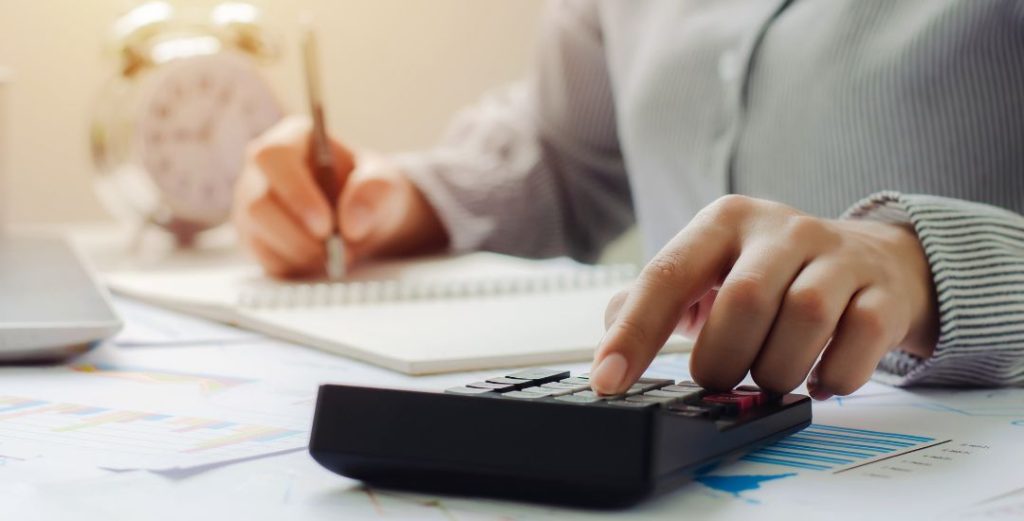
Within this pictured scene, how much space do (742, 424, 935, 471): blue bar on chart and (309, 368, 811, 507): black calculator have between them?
0.02m

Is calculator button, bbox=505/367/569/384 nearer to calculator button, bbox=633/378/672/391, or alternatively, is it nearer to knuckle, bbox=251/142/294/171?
calculator button, bbox=633/378/672/391

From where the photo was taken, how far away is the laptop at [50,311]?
1.57 feet

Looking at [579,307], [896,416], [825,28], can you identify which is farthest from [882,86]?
[896,416]

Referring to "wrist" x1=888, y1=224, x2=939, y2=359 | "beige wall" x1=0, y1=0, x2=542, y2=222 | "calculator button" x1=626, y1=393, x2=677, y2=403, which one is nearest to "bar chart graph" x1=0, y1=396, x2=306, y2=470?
"calculator button" x1=626, y1=393, x2=677, y2=403

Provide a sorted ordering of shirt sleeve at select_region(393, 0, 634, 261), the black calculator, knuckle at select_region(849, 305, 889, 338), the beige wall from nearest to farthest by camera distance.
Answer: the black calculator
knuckle at select_region(849, 305, 889, 338)
shirt sleeve at select_region(393, 0, 634, 261)
the beige wall

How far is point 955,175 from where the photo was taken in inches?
24.7

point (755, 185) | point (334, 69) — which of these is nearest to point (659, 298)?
point (755, 185)

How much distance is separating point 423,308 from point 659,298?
0.31 m

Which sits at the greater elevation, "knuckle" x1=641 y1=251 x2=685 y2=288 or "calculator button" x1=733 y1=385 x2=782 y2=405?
"knuckle" x1=641 y1=251 x2=685 y2=288

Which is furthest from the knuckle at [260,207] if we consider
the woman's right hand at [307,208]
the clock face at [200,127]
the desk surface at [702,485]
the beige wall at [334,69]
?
the beige wall at [334,69]

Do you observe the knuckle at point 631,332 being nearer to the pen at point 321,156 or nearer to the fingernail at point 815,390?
the fingernail at point 815,390

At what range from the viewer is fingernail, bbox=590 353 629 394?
0.30 m

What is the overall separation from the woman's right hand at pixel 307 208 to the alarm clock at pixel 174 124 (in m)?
0.17

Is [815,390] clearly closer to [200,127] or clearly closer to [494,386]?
[494,386]
